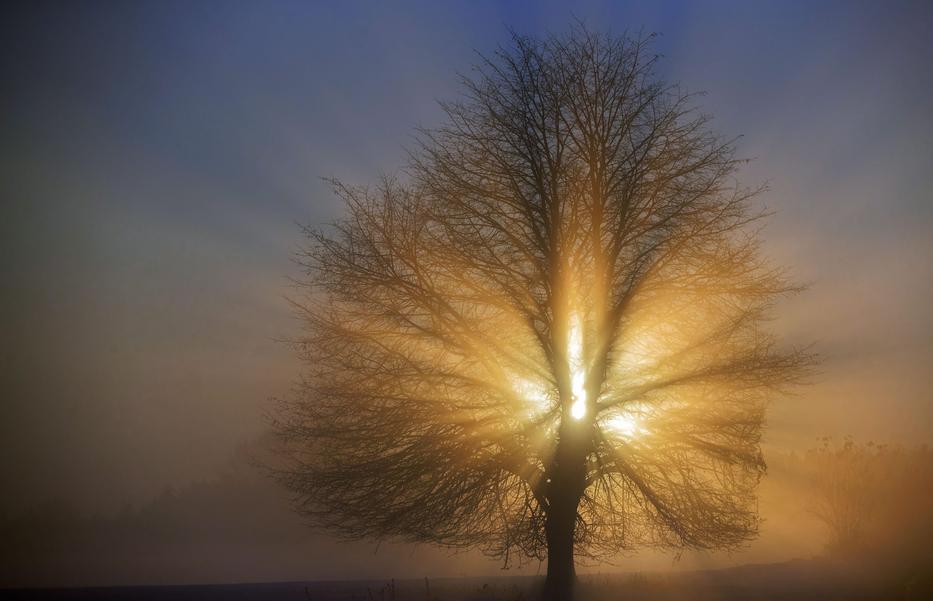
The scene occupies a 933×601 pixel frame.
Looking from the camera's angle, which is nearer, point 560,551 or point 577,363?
point 560,551

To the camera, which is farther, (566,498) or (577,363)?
(577,363)

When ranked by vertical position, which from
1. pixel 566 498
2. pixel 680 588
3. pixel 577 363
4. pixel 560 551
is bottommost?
pixel 680 588

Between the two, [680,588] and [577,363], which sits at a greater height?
[577,363]

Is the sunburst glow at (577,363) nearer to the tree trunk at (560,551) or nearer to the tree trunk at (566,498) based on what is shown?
the tree trunk at (566,498)

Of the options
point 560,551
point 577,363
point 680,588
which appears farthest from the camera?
point 680,588

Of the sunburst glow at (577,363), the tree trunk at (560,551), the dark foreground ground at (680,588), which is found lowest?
the dark foreground ground at (680,588)

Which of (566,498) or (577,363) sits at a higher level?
(577,363)

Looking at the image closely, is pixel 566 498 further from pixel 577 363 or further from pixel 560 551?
pixel 577 363

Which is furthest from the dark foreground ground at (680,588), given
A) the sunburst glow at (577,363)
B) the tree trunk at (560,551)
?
the sunburst glow at (577,363)

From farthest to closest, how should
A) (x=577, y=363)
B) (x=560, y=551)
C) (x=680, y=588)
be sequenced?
(x=680, y=588) < (x=577, y=363) < (x=560, y=551)

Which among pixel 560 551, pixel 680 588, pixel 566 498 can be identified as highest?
pixel 566 498

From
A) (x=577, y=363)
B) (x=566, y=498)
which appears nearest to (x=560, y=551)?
(x=566, y=498)

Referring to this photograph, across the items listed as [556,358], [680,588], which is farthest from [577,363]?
[680,588]

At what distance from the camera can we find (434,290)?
37.2 ft
